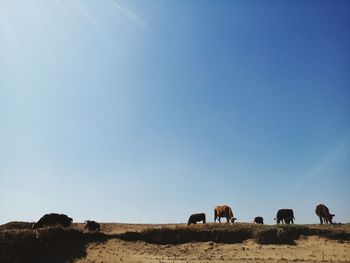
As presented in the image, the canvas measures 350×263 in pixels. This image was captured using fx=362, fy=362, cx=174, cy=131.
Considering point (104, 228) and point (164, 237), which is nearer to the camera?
point (164, 237)

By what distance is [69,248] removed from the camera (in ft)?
85.2

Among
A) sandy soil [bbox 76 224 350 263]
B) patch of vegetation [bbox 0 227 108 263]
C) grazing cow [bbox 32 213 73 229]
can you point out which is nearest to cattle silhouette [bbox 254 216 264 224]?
sandy soil [bbox 76 224 350 263]

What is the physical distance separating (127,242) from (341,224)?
17569 mm

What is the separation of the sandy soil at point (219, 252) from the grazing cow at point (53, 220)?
5664 mm

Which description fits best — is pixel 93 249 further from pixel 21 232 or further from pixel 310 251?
pixel 310 251

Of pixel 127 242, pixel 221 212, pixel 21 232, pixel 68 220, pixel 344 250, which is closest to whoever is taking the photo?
pixel 21 232

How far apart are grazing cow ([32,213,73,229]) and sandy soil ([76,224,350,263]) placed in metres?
5.66

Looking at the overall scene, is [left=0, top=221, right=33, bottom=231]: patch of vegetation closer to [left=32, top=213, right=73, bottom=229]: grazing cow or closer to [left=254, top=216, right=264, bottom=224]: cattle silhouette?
[left=32, top=213, right=73, bottom=229]: grazing cow

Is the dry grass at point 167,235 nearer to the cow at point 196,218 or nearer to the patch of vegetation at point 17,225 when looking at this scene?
the patch of vegetation at point 17,225

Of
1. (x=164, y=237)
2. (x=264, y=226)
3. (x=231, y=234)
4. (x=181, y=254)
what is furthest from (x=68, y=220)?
Result: (x=264, y=226)

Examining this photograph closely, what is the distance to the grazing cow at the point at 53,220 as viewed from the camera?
3089 centimetres

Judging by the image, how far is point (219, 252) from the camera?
88.4 feet

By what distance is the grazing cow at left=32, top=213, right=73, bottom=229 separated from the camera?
A: 30.9m

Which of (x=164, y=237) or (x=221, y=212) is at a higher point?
(x=221, y=212)
